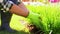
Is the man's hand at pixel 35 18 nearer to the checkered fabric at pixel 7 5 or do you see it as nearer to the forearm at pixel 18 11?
the forearm at pixel 18 11

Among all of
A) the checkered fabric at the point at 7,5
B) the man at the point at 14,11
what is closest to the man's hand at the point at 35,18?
the man at the point at 14,11

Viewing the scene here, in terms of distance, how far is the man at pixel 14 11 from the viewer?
77.3 inches

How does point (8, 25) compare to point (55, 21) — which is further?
point (8, 25)

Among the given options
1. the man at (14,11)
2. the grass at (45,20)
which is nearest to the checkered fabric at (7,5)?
the man at (14,11)

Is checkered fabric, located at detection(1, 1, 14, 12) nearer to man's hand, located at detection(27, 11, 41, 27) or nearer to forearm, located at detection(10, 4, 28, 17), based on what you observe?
forearm, located at detection(10, 4, 28, 17)

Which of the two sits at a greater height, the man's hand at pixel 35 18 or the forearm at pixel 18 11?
the forearm at pixel 18 11

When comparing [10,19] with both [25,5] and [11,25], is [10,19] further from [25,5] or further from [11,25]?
[25,5]

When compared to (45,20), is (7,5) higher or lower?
higher

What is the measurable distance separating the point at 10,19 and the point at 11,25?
0.06 m

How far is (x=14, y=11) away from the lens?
6.53 ft

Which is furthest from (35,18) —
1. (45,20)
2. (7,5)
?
(7,5)

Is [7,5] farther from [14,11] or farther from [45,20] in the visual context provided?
[45,20]

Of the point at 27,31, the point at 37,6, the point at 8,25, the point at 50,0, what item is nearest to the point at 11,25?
the point at 8,25

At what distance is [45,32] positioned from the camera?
1.94 metres
